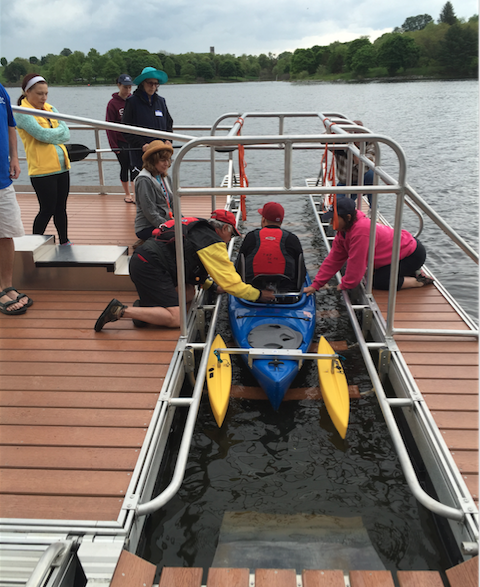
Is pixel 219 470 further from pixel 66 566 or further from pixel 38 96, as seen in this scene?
pixel 38 96

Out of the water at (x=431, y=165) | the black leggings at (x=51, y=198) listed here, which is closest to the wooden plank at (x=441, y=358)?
the water at (x=431, y=165)

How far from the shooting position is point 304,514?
317cm

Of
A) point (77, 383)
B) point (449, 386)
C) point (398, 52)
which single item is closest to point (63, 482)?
point (77, 383)

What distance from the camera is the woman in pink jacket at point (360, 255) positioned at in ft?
15.8

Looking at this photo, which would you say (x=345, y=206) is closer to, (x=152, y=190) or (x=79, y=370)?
(x=152, y=190)

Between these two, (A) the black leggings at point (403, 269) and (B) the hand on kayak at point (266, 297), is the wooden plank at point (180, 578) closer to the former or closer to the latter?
(B) the hand on kayak at point (266, 297)

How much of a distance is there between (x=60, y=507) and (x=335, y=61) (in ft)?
260

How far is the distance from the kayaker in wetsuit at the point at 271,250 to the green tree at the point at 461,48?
60.7 meters

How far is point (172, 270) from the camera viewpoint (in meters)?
4.35

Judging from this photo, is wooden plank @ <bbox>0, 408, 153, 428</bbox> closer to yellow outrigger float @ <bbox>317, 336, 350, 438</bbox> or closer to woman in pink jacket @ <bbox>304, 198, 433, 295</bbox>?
yellow outrigger float @ <bbox>317, 336, 350, 438</bbox>

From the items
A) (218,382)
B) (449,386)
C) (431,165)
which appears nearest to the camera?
(449,386)

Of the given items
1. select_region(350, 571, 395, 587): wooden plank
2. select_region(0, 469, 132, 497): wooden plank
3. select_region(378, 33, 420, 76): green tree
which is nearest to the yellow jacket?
select_region(0, 469, 132, 497): wooden plank

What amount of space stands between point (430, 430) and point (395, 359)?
87 centimetres

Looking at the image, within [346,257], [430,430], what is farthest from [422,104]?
[430,430]
